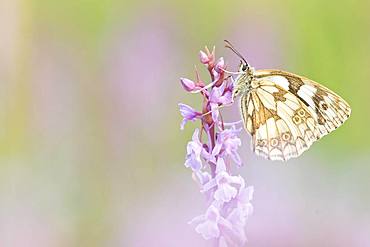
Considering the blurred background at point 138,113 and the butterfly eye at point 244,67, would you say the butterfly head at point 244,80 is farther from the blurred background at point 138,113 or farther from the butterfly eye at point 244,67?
the blurred background at point 138,113

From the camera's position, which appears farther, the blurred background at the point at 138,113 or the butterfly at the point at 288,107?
the blurred background at the point at 138,113

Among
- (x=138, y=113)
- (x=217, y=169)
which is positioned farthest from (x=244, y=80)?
(x=138, y=113)

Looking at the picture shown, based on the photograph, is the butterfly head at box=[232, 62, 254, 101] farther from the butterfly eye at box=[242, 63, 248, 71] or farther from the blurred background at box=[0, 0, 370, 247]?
the blurred background at box=[0, 0, 370, 247]

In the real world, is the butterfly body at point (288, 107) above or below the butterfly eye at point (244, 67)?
below

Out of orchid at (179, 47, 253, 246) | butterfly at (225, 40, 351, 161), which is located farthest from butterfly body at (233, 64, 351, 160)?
orchid at (179, 47, 253, 246)

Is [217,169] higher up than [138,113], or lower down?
lower down

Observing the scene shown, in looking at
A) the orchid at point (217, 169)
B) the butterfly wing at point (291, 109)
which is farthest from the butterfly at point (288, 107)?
the orchid at point (217, 169)

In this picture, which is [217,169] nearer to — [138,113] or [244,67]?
[244,67]

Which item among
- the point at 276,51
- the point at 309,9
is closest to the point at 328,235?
the point at 276,51

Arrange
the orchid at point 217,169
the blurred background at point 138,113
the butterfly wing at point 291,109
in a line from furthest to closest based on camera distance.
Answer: the blurred background at point 138,113
the butterfly wing at point 291,109
the orchid at point 217,169
